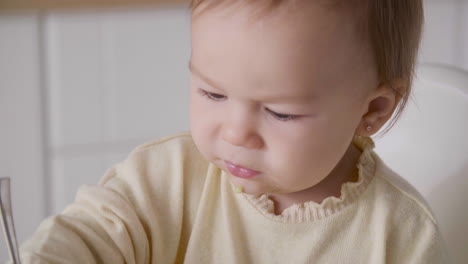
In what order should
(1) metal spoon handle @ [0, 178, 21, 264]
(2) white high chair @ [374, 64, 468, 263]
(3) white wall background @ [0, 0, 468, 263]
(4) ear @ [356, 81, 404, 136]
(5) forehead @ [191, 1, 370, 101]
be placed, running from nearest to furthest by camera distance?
(1) metal spoon handle @ [0, 178, 21, 264]
(5) forehead @ [191, 1, 370, 101]
(4) ear @ [356, 81, 404, 136]
(2) white high chair @ [374, 64, 468, 263]
(3) white wall background @ [0, 0, 468, 263]

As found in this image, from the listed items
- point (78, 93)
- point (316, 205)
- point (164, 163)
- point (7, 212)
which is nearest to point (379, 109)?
point (316, 205)

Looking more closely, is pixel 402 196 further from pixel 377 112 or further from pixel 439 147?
pixel 439 147

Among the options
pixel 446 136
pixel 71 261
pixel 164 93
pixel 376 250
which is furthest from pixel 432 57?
pixel 71 261

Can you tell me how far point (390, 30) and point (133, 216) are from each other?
0.97ft

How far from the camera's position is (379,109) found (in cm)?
74

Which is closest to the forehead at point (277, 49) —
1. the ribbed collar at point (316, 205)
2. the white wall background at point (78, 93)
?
the ribbed collar at point (316, 205)

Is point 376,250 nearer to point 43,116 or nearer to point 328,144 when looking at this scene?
point 328,144

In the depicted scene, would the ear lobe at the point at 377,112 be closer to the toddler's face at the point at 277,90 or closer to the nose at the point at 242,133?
the toddler's face at the point at 277,90

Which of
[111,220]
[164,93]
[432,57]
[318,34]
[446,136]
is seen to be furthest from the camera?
[432,57]

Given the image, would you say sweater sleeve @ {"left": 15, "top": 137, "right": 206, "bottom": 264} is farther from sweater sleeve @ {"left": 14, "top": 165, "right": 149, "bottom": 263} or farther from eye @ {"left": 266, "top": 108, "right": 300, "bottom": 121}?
eye @ {"left": 266, "top": 108, "right": 300, "bottom": 121}

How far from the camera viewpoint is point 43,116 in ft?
5.38

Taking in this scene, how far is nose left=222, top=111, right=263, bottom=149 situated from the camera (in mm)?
639

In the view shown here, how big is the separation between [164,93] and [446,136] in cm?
90

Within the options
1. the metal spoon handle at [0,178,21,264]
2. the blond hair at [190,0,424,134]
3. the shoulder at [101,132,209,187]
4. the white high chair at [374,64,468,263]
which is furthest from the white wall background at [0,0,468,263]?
the metal spoon handle at [0,178,21,264]
